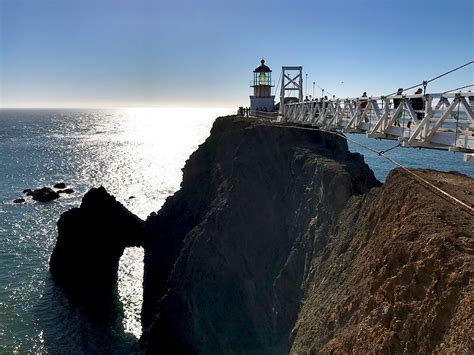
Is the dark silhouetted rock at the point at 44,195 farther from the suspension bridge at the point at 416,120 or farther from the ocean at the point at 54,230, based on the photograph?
the suspension bridge at the point at 416,120

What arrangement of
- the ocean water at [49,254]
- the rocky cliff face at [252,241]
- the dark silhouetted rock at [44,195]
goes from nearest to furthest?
the rocky cliff face at [252,241], the ocean water at [49,254], the dark silhouetted rock at [44,195]

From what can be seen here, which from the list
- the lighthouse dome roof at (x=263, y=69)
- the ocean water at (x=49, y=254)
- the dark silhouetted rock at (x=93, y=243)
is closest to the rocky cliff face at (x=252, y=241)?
the ocean water at (x=49, y=254)

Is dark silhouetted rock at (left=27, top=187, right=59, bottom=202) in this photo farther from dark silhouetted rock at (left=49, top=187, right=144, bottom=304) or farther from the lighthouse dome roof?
the lighthouse dome roof

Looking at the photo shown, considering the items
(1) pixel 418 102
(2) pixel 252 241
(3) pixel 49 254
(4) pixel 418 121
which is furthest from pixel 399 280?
(3) pixel 49 254

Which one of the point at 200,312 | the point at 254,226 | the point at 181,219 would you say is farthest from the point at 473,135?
the point at 181,219

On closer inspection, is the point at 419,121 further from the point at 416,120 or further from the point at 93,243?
the point at 93,243

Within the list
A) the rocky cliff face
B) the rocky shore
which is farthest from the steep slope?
the rocky cliff face
